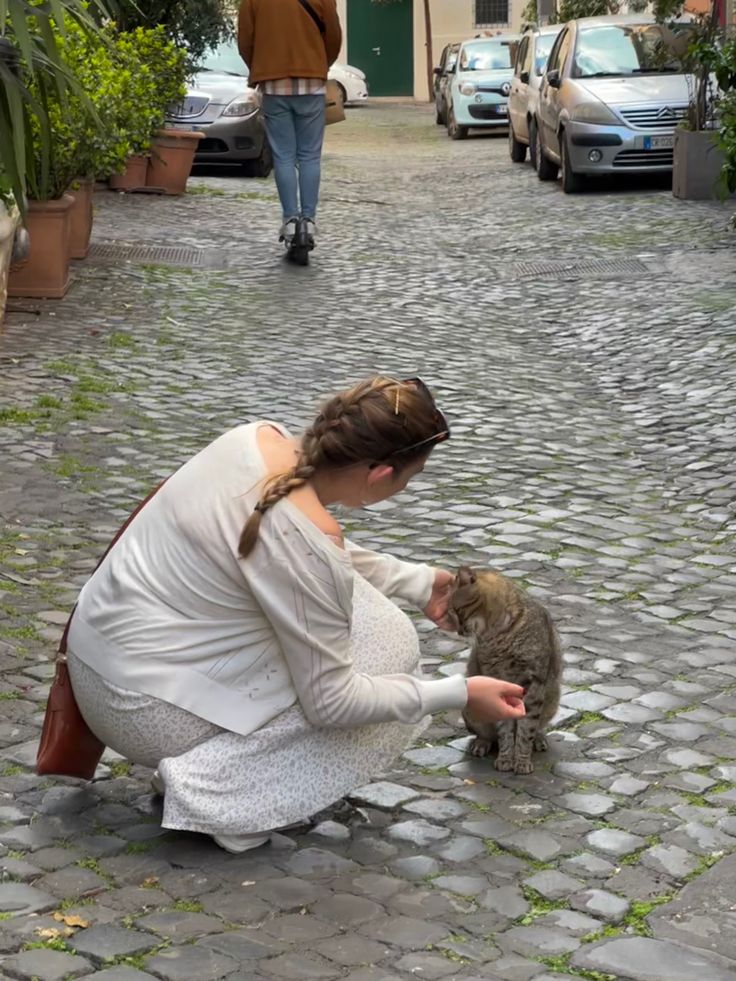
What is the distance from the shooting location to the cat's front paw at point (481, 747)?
4586mm

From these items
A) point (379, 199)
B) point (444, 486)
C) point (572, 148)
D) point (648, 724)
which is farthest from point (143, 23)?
point (648, 724)

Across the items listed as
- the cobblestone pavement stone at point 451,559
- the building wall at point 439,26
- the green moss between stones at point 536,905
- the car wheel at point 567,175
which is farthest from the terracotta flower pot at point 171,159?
the building wall at point 439,26

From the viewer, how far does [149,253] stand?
1338cm

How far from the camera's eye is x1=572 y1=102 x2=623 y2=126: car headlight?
17.2 metres

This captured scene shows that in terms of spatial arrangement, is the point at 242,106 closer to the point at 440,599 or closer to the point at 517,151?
the point at 517,151

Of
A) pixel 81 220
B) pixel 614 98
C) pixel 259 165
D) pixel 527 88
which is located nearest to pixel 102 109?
pixel 81 220

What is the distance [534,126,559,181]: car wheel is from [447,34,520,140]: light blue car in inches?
302

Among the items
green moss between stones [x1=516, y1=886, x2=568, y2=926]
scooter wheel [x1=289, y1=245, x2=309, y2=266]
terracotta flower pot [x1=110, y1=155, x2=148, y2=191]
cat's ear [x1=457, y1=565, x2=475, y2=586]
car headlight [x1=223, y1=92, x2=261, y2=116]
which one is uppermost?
car headlight [x1=223, y1=92, x2=261, y2=116]

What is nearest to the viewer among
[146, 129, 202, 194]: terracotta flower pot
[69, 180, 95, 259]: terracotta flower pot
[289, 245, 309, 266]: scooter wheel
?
[69, 180, 95, 259]: terracotta flower pot

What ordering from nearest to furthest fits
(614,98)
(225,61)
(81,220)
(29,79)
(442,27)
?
(29,79), (81,220), (614,98), (225,61), (442,27)

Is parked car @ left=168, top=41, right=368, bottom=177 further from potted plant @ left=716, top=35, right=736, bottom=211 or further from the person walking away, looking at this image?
potted plant @ left=716, top=35, right=736, bottom=211

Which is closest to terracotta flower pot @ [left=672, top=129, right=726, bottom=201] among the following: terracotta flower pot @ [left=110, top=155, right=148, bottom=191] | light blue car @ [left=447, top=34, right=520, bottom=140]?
terracotta flower pot @ [left=110, top=155, right=148, bottom=191]

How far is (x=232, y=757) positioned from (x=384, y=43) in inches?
1789

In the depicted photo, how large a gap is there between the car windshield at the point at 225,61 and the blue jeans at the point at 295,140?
27.4 feet
